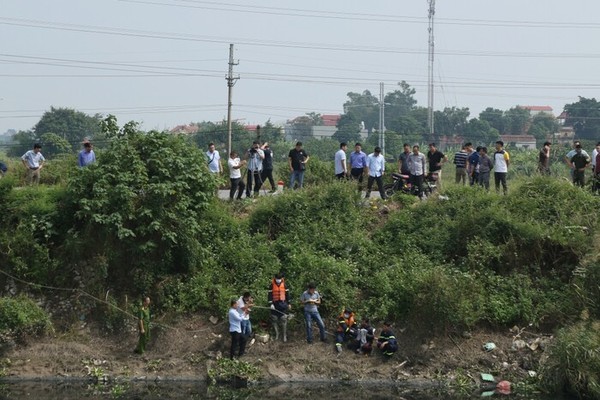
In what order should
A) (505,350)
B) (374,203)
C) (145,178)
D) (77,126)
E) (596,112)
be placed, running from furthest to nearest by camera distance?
(596,112) < (77,126) < (374,203) < (145,178) < (505,350)

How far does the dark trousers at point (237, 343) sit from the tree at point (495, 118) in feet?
231

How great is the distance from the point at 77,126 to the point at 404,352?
4737 cm

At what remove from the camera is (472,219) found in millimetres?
25156

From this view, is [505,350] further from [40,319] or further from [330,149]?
[330,149]

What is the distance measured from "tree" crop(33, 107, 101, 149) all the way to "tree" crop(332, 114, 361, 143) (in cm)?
2187

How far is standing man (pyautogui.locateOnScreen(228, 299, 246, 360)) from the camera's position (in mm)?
22016

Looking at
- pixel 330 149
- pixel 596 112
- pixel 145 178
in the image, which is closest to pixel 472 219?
pixel 145 178

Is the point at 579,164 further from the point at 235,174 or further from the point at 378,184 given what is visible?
the point at 235,174

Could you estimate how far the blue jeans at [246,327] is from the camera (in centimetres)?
2227

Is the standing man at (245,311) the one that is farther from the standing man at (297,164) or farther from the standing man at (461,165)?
the standing man at (461,165)

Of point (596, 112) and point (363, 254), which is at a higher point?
point (596, 112)

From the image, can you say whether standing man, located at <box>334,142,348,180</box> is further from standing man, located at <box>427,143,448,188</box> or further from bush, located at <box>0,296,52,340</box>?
bush, located at <box>0,296,52,340</box>

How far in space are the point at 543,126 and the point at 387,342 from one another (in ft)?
228

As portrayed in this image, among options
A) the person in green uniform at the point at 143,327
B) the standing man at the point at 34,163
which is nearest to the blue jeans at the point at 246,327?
the person in green uniform at the point at 143,327
